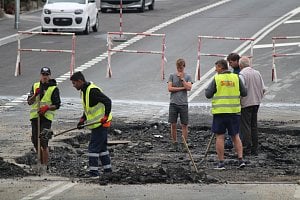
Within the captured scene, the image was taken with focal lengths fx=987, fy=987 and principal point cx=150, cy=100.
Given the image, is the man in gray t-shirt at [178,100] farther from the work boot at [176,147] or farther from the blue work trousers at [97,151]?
the blue work trousers at [97,151]

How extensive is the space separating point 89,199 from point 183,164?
4.06 m

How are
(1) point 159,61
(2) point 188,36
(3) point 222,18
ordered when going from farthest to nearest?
1. (3) point 222,18
2. (2) point 188,36
3. (1) point 159,61

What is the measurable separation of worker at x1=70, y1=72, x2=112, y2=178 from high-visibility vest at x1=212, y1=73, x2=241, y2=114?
2.15 m

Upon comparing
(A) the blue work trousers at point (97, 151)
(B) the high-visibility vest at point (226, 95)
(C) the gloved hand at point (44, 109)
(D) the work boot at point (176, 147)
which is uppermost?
(B) the high-visibility vest at point (226, 95)

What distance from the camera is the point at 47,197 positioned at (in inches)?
510

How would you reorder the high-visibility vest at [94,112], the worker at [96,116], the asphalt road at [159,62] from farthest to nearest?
the high-visibility vest at [94,112] < the worker at [96,116] < the asphalt road at [159,62]

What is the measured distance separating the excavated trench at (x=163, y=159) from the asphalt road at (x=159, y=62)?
788 mm

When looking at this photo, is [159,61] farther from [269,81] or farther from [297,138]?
[297,138]

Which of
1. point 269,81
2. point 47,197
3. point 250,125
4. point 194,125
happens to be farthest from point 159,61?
point 47,197

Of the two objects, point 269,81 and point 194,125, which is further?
point 269,81

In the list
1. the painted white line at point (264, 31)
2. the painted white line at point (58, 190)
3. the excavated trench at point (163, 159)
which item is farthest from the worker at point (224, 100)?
the painted white line at point (264, 31)

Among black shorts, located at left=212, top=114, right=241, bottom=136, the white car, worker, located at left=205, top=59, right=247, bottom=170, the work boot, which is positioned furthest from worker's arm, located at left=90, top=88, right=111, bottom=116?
the white car

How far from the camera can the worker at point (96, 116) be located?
49.2 feet

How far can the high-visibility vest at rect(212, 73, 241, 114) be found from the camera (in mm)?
16359
